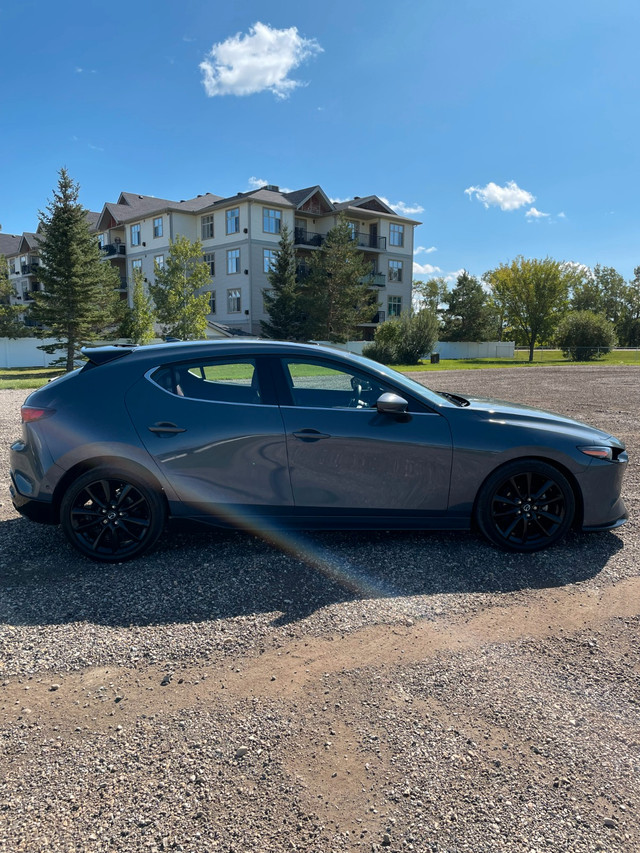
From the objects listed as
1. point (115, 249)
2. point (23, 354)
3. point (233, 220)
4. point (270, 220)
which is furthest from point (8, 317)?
point (270, 220)

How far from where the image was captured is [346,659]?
10.2 feet

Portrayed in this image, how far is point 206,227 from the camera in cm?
4994

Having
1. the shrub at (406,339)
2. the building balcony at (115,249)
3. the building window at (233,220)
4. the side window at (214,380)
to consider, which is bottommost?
the side window at (214,380)

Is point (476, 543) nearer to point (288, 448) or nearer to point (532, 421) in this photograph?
point (532, 421)

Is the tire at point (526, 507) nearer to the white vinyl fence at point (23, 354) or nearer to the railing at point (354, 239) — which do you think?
the white vinyl fence at point (23, 354)

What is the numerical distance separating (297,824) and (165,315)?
Result: 37.2 m

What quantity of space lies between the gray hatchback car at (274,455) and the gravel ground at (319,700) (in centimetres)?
37

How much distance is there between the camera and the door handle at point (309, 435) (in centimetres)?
421

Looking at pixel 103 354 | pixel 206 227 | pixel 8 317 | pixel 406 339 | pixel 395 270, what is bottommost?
pixel 103 354

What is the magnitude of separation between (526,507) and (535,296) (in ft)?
195

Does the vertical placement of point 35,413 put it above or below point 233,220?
below

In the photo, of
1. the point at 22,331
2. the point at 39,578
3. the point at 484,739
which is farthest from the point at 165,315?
the point at 484,739

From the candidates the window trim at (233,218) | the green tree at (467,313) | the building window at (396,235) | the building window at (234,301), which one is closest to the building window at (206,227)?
the window trim at (233,218)

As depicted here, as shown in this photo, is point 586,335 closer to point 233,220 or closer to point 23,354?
point 233,220
